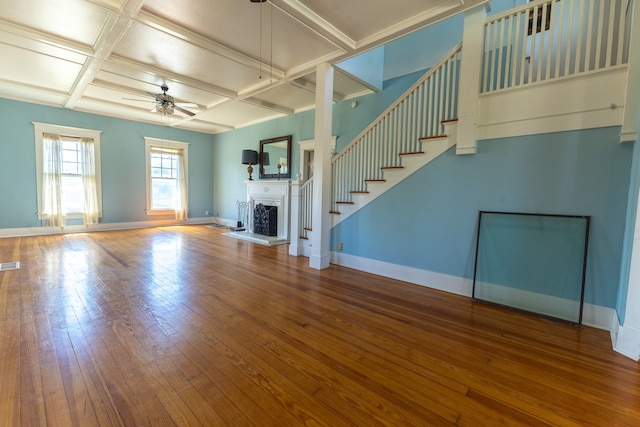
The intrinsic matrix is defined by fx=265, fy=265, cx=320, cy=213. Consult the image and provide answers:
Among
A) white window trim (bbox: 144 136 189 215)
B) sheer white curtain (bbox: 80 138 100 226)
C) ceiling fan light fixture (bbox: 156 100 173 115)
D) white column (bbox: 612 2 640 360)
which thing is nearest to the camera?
white column (bbox: 612 2 640 360)

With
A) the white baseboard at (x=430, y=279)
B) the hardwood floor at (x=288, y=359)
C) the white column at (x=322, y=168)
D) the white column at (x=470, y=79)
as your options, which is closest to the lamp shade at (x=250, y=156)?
the white column at (x=322, y=168)

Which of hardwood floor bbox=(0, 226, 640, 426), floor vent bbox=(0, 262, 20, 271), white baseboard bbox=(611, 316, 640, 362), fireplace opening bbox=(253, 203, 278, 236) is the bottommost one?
hardwood floor bbox=(0, 226, 640, 426)

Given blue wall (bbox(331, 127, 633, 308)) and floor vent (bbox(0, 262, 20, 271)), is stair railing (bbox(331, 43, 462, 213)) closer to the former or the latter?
blue wall (bbox(331, 127, 633, 308))

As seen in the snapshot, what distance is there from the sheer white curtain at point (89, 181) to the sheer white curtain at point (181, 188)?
1893 millimetres

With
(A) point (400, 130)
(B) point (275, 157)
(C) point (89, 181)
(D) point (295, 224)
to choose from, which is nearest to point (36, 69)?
(C) point (89, 181)

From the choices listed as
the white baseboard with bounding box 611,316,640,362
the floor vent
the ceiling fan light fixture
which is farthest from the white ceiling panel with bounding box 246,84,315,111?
the white baseboard with bounding box 611,316,640,362

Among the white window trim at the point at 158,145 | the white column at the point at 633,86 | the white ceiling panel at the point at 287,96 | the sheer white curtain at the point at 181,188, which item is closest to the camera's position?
the white column at the point at 633,86

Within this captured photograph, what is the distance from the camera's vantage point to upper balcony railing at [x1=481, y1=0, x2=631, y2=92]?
7.34 ft

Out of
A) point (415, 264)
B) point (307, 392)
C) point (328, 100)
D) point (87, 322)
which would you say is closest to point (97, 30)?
point (328, 100)

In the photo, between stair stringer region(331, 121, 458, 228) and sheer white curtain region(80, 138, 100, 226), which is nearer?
stair stringer region(331, 121, 458, 228)

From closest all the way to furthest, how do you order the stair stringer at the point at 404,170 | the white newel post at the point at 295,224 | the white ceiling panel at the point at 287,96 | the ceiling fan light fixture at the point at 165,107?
the stair stringer at the point at 404,170, the white newel post at the point at 295,224, the ceiling fan light fixture at the point at 165,107, the white ceiling panel at the point at 287,96

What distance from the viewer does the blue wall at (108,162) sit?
5562 mm

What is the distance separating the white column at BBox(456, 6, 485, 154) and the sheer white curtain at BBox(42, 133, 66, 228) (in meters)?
8.10

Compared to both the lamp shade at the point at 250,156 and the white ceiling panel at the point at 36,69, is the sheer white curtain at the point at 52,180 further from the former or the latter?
the lamp shade at the point at 250,156
